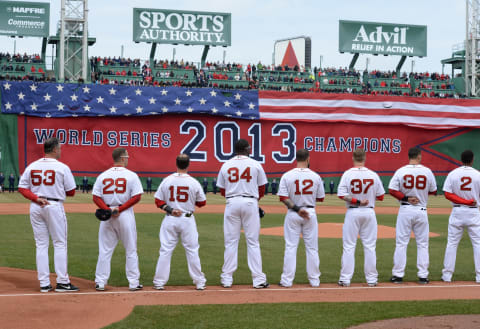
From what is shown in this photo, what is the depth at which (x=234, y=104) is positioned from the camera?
29.5m

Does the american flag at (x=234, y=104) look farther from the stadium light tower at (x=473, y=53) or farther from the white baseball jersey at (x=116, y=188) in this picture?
the white baseball jersey at (x=116, y=188)

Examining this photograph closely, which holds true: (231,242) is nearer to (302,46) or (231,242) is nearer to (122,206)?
(122,206)

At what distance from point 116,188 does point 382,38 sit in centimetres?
3816

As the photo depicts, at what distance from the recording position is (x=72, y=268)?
9.88 meters

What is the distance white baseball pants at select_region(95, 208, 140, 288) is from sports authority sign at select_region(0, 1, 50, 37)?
33.2 metres

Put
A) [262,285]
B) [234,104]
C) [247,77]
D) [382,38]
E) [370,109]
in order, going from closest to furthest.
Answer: [262,285] → [234,104] → [370,109] → [247,77] → [382,38]

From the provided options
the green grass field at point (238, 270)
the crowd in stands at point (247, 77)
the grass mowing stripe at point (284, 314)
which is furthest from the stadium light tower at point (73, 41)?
the grass mowing stripe at point (284, 314)

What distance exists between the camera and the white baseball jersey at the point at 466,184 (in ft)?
29.6

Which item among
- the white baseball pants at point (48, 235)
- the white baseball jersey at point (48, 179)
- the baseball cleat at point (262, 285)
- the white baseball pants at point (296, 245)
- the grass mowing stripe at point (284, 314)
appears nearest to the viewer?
the grass mowing stripe at point (284, 314)

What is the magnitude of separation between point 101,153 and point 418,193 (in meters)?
20.9

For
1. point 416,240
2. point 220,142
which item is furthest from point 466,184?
point 220,142

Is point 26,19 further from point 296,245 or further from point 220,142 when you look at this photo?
point 296,245

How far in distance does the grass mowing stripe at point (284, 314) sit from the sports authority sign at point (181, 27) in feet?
109

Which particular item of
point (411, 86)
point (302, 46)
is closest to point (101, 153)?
point (411, 86)
